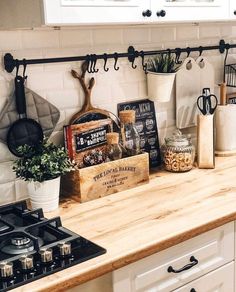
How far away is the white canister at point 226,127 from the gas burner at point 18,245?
1280 millimetres

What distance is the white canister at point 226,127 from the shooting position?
253 centimetres

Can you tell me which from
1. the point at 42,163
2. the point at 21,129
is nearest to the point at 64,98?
the point at 21,129

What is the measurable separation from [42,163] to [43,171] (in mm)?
31

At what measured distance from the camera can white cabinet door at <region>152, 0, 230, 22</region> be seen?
186 cm

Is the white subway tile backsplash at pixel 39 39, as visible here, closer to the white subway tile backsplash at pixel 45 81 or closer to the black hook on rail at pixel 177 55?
the white subway tile backsplash at pixel 45 81

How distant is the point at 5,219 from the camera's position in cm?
179

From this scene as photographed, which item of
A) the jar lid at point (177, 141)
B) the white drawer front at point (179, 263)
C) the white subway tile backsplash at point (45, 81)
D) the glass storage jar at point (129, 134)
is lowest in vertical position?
the white drawer front at point (179, 263)

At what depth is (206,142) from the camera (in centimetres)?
233

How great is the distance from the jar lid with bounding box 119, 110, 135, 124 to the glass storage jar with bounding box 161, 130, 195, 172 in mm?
221

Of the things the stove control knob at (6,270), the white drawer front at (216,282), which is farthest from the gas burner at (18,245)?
the white drawer front at (216,282)

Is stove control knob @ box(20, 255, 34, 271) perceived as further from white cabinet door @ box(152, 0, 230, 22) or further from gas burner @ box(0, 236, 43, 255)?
white cabinet door @ box(152, 0, 230, 22)

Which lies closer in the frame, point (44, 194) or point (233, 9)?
point (44, 194)

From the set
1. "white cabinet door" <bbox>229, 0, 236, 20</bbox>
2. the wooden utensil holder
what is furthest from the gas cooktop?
"white cabinet door" <bbox>229, 0, 236, 20</bbox>

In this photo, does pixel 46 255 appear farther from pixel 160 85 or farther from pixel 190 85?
pixel 190 85
